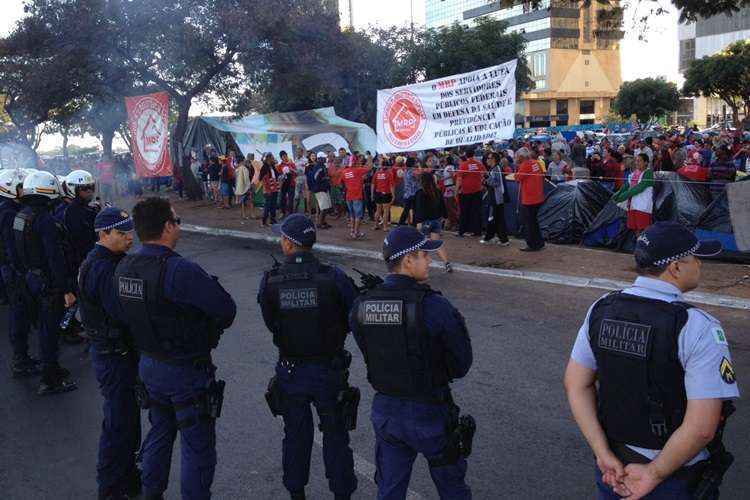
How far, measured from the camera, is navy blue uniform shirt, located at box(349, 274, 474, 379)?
3152mm

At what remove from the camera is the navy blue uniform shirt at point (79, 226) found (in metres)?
7.08

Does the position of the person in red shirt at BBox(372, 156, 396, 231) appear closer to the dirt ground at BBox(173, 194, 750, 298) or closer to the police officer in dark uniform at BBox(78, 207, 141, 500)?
the dirt ground at BBox(173, 194, 750, 298)

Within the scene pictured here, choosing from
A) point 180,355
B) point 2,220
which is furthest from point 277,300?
point 2,220

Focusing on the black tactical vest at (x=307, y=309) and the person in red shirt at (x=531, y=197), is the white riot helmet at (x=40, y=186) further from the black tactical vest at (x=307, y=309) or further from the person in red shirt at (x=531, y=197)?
the person in red shirt at (x=531, y=197)

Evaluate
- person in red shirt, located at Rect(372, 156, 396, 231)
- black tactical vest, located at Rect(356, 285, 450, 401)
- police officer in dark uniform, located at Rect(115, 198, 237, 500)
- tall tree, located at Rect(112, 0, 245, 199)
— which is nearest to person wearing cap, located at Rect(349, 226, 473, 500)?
black tactical vest, located at Rect(356, 285, 450, 401)

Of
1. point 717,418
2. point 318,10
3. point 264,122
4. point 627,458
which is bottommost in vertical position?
point 627,458

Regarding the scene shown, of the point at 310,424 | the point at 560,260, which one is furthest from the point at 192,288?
the point at 560,260

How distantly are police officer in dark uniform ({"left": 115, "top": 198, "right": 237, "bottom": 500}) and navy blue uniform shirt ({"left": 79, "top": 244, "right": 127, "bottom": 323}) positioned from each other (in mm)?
→ 277

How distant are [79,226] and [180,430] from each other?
4.11 metres

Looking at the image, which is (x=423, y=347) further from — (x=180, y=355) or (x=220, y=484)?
(x=220, y=484)

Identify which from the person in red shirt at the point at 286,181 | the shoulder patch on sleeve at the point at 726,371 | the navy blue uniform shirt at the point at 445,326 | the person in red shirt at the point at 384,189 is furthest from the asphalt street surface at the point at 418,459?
the person in red shirt at the point at 286,181

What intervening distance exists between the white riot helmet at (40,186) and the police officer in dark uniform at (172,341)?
114 inches

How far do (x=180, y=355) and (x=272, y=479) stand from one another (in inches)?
46.1

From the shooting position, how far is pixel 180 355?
12.4ft
